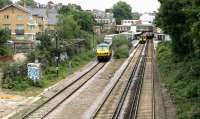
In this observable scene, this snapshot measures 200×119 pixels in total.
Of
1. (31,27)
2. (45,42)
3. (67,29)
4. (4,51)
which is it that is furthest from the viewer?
(31,27)

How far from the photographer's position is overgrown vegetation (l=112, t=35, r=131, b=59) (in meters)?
72.3

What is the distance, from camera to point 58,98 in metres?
36.1

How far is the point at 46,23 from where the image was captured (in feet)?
343

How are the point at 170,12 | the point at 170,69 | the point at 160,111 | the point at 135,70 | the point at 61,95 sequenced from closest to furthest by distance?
the point at 160,111 < the point at 61,95 < the point at 170,12 < the point at 170,69 < the point at 135,70

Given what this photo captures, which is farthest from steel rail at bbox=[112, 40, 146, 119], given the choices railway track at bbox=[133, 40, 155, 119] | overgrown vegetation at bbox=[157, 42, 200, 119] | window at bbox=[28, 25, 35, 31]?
window at bbox=[28, 25, 35, 31]

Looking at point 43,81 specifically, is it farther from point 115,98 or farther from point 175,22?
point 175,22

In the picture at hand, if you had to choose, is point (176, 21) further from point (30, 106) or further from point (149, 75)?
point (30, 106)

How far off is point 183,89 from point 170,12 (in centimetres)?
1154

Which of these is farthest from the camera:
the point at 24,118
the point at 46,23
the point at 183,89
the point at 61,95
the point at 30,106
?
the point at 46,23

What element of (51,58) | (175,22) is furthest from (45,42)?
(175,22)

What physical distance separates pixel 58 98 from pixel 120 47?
1543 inches

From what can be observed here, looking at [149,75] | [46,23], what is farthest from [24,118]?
[46,23]

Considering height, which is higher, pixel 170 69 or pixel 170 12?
pixel 170 12

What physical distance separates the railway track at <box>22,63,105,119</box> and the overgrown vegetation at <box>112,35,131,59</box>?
19.1m
